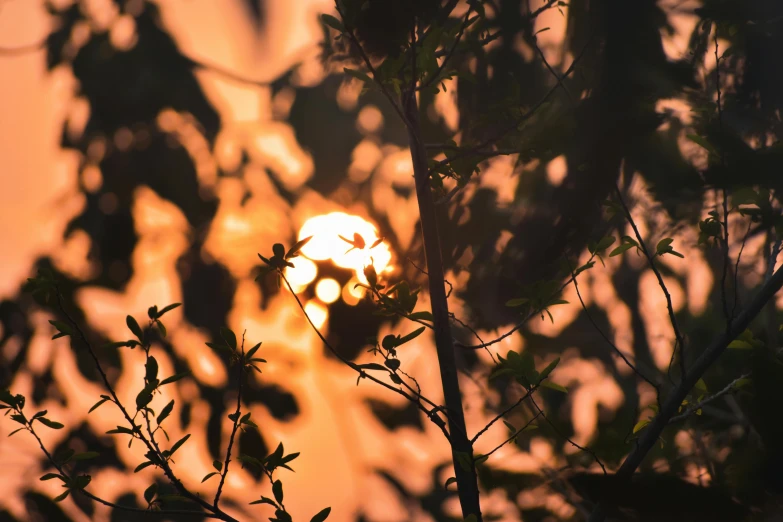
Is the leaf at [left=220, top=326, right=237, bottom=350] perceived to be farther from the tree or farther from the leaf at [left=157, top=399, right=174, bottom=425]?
the leaf at [left=157, top=399, right=174, bottom=425]

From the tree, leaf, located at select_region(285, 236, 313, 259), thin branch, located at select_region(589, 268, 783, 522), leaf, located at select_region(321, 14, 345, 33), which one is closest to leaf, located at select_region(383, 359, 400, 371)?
the tree

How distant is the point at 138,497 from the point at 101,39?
139cm

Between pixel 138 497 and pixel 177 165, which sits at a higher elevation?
Result: pixel 177 165

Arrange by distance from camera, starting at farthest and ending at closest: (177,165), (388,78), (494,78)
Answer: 1. (177,165)
2. (494,78)
3. (388,78)

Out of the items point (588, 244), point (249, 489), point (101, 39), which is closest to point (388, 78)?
point (588, 244)

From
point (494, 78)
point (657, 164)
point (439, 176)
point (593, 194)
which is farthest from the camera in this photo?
point (494, 78)

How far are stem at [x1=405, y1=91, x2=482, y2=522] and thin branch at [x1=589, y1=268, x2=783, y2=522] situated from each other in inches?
7.4

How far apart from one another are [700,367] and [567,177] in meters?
0.36

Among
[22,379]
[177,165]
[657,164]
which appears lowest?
[657,164]

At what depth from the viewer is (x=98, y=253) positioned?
1790 mm

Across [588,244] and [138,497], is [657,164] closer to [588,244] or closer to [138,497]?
[588,244]

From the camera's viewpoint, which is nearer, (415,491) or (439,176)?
(439,176)

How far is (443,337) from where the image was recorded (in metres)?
0.98

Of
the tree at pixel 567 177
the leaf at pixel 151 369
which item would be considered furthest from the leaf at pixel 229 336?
the leaf at pixel 151 369
